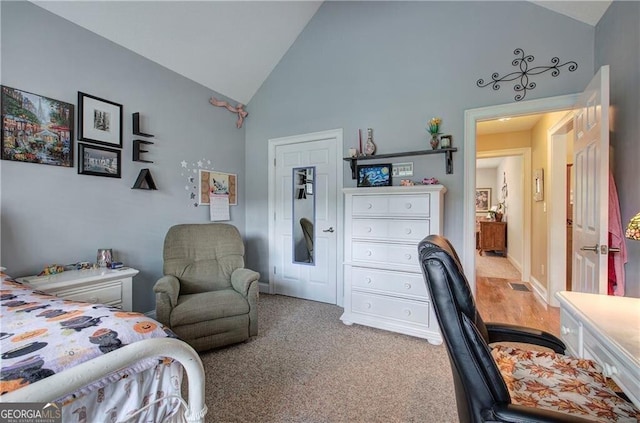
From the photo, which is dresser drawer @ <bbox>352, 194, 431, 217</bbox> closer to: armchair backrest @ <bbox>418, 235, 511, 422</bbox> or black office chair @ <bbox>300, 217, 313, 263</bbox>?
black office chair @ <bbox>300, 217, 313, 263</bbox>

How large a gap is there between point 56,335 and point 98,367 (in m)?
0.38

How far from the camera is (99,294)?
2025 mm

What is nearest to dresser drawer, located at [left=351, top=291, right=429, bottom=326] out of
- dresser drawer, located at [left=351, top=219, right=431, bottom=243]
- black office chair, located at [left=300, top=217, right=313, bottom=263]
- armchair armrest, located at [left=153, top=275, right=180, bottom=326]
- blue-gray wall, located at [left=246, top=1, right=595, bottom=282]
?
dresser drawer, located at [left=351, top=219, right=431, bottom=243]

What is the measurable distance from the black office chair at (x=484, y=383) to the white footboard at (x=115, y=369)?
76cm

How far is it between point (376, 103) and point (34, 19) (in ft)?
9.53

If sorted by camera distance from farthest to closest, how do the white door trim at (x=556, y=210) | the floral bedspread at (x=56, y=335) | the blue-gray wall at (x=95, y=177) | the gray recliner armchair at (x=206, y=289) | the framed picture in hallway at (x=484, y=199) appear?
the framed picture in hallway at (x=484, y=199), the white door trim at (x=556, y=210), the gray recliner armchair at (x=206, y=289), the blue-gray wall at (x=95, y=177), the floral bedspread at (x=56, y=335)

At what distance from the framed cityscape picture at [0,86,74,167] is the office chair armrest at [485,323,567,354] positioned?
3137 millimetres

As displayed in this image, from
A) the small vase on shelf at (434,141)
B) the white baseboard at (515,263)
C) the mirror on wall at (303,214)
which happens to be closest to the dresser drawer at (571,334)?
the small vase on shelf at (434,141)

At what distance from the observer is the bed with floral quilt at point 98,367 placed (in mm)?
644

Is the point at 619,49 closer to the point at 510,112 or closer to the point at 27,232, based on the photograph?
the point at 510,112

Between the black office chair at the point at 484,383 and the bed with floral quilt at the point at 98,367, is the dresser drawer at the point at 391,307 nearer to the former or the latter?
the black office chair at the point at 484,383

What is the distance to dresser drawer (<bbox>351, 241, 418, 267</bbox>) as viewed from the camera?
2474 millimetres

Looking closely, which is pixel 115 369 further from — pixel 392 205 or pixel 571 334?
pixel 392 205

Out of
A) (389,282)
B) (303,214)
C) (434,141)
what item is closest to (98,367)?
(389,282)
